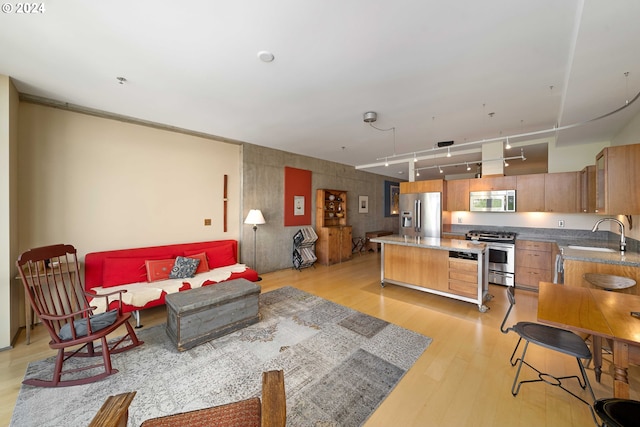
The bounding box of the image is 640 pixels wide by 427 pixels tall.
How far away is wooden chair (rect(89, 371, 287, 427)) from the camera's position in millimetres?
849

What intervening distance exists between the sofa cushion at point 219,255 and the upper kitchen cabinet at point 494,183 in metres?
5.19

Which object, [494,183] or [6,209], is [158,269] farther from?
[494,183]

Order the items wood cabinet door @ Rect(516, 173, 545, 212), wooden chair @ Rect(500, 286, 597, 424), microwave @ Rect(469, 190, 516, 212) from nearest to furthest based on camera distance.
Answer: wooden chair @ Rect(500, 286, 597, 424)
wood cabinet door @ Rect(516, 173, 545, 212)
microwave @ Rect(469, 190, 516, 212)

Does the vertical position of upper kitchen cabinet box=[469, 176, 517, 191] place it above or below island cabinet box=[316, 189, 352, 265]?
above

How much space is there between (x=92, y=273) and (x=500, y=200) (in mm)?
7017

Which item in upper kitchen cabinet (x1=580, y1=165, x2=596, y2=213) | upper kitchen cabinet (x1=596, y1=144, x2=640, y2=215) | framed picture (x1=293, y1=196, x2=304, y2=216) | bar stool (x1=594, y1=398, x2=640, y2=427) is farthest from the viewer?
framed picture (x1=293, y1=196, x2=304, y2=216)

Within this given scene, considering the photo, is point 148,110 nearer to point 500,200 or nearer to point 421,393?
point 421,393

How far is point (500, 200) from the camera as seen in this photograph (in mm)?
4762

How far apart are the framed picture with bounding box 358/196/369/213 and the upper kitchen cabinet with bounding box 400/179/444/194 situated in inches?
83.0

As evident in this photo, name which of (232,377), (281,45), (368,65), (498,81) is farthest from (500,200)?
(232,377)

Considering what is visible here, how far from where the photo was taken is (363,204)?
8.16 metres

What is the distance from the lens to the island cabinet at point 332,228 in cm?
637

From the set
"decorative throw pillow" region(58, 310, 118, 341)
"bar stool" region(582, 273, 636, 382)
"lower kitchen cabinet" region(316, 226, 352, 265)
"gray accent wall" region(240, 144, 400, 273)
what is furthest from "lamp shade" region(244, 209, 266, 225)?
"bar stool" region(582, 273, 636, 382)

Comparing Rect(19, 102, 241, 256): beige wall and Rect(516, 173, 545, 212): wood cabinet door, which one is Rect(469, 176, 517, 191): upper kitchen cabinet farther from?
Rect(19, 102, 241, 256): beige wall
